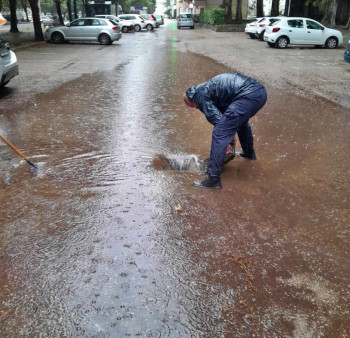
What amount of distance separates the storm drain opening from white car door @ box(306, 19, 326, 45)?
60.3ft

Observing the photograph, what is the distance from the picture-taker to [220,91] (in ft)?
13.4

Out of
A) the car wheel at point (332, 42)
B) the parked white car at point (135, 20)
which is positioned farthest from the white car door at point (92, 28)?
the parked white car at point (135, 20)

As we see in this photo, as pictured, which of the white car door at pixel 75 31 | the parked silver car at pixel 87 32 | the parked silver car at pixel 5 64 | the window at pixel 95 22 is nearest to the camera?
the parked silver car at pixel 5 64

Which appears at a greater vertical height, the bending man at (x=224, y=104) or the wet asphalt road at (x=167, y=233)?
the bending man at (x=224, y=104)

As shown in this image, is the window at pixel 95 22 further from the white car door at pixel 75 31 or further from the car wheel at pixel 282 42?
the car wheel at pixel 282 42

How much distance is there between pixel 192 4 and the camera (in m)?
60.9

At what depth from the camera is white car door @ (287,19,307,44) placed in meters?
20.4

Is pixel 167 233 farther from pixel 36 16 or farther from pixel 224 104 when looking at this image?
A: pixel 36 16

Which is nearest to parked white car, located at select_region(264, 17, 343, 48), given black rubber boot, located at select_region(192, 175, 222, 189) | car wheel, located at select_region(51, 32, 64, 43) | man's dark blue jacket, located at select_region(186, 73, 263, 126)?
car wheel, located at select_region(51, 32, 64, 43)

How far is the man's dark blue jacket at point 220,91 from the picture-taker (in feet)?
13.3

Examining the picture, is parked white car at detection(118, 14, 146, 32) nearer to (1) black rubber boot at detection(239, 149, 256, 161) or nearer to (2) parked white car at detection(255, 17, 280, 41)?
(2) parked white car at detection(255, 17, 280, 41)

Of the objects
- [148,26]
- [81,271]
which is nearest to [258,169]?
[81,271]

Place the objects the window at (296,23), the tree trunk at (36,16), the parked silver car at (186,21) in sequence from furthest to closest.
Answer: the parked silver car at (186,21) → the tree trunk at (36,16) → the window at (296,23)

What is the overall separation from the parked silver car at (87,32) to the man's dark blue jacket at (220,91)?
20.2 m
